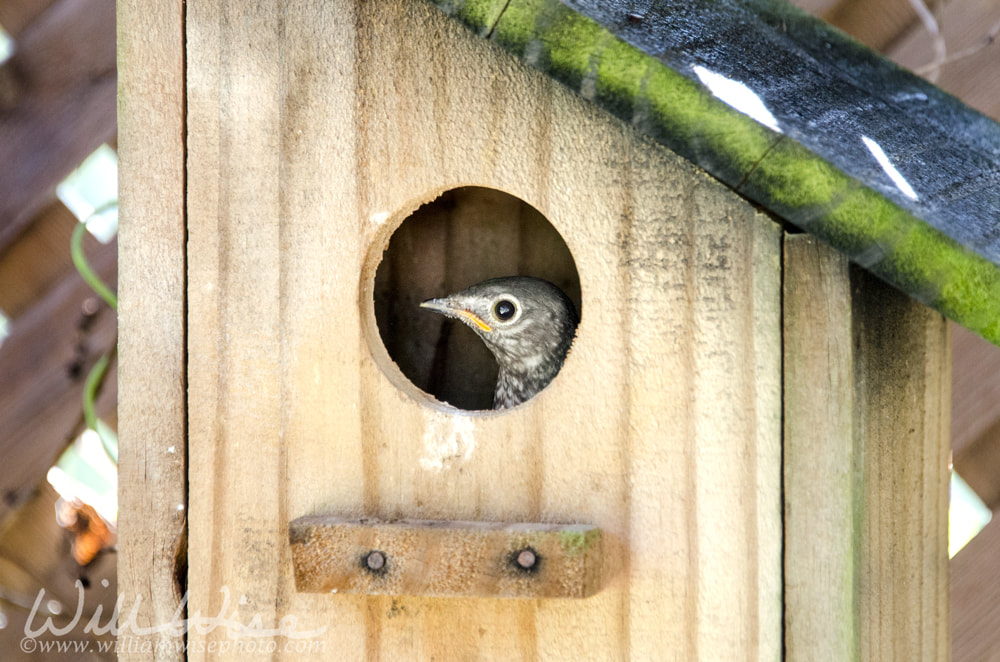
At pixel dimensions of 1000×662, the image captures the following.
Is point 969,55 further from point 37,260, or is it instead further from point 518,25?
point 37,260

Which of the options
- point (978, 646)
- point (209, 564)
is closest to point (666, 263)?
point (209, 564)

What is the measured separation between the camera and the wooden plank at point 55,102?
1.80m

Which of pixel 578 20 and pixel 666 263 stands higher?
pixel 578 20

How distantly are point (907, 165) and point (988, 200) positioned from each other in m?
0.08

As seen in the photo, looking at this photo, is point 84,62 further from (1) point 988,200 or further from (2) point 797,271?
(1) point 988,200

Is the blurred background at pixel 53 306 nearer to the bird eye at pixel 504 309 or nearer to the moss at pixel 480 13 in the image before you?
the bird eye at pixel 504 309

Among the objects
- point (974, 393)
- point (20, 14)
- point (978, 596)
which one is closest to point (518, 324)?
point (974, 393)

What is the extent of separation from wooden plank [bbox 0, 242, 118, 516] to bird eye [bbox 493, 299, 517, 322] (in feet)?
2.77

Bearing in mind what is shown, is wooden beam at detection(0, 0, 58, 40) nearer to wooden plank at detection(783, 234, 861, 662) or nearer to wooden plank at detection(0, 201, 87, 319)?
wooden plank at detection(0, 201, 87, 319)

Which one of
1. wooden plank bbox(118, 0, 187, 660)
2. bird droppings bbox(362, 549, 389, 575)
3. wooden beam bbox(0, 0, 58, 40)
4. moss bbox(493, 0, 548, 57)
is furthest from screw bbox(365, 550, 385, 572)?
wooden beam bbox(0, 0, 58, 40)

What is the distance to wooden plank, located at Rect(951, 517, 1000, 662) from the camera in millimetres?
1632

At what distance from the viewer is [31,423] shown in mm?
1844

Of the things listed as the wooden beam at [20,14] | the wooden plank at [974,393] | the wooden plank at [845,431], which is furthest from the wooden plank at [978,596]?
the wooden beam at [20,14]

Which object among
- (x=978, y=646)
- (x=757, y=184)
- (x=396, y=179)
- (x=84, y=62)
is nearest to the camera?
(x=757, y=184)
